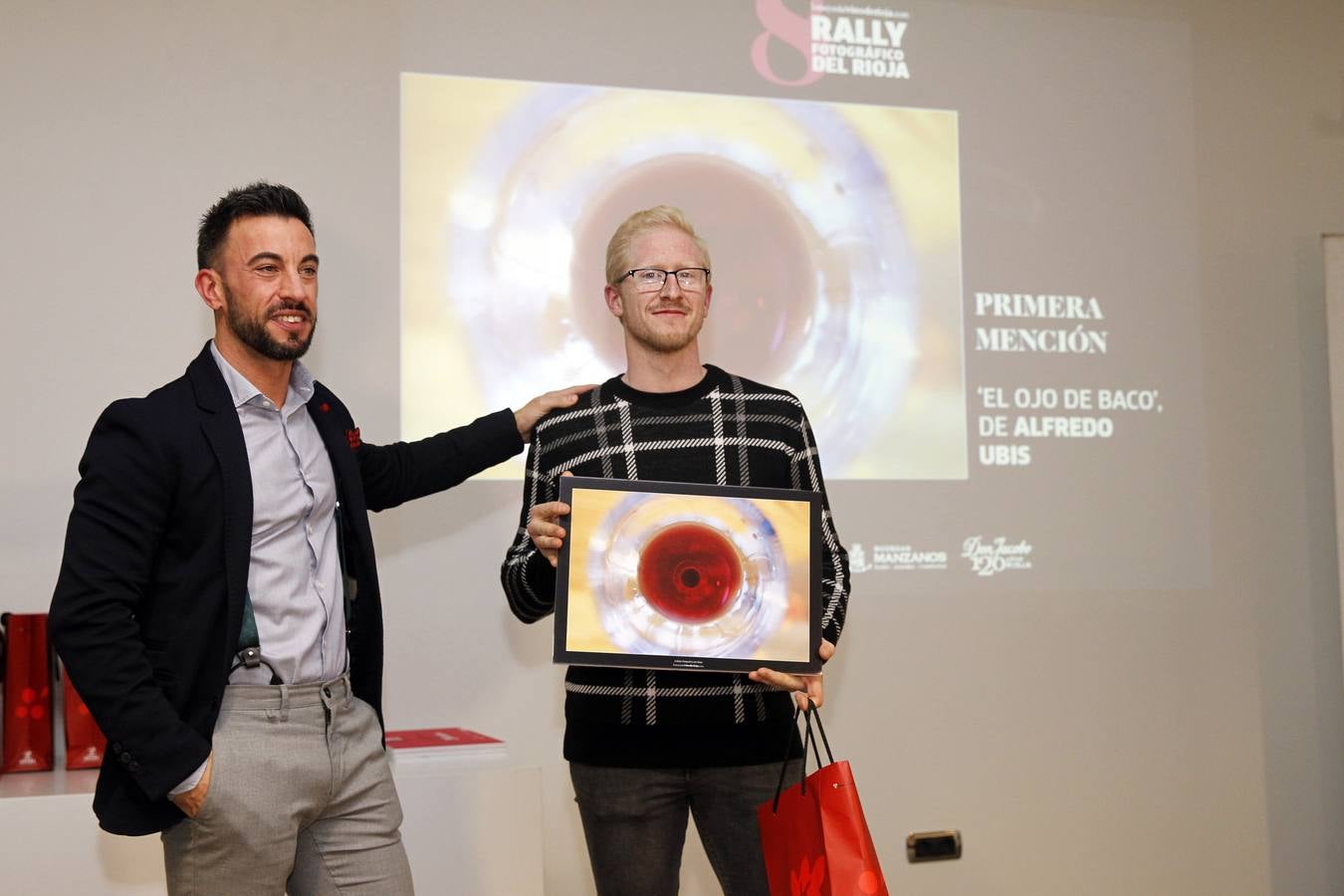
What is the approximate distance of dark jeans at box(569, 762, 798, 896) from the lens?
1.99 m

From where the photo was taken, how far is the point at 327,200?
310cm

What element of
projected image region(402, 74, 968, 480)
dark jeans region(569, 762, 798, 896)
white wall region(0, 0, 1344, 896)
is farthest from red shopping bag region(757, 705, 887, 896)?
projected image region(402, 74, 968, 480)

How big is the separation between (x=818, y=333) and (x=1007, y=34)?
1.07m

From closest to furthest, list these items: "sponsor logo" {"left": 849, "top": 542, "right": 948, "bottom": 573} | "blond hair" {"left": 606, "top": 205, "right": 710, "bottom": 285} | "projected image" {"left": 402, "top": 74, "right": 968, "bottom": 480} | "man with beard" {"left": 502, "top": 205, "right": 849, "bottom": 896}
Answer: "man with beard" {"left": 502, "top": 205, "right": 849, "bottom": 896}
"blond hair" {"left": 606, "top": 205, "right": 710, "bottom": 285}
"projected image" {"left": 402, "top": 74, "right": 968, "bottom": 480}
"sponsor logo" {"left": 849, "top": 542, "right": 948, "bottom": 573}

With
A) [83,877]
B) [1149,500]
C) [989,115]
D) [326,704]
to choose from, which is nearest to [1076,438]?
[1149,500]

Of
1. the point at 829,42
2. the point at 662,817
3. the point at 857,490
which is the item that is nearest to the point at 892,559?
the point at 857,490

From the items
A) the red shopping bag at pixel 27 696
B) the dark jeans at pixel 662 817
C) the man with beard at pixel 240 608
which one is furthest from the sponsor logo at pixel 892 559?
the red shopping bag at pixel 27 696

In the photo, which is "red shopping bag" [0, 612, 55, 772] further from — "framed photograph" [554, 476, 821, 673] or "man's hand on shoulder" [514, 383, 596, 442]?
"framed photograph" [554, 476, 821, 673]

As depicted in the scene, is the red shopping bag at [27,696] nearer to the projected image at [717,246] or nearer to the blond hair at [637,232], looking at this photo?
the projected image at [717,246]

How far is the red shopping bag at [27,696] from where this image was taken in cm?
263

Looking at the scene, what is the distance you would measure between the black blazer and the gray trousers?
0.05 metres

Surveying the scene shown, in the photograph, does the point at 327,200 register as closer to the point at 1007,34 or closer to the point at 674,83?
the point at 674,83

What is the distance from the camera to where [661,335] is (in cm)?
207

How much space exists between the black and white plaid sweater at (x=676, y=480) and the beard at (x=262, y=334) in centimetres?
46
